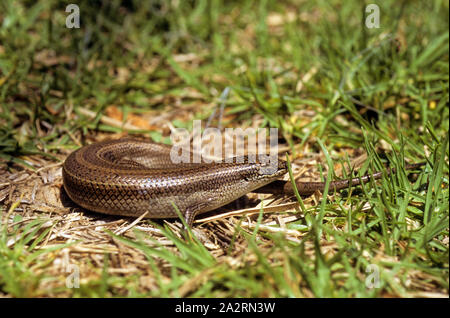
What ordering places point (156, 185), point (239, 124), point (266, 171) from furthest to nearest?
point (239, 124) → point (266, 171) → point (156, 185)

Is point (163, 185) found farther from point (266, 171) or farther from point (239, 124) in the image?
point (239, 124)

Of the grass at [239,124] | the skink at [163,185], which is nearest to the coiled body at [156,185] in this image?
the skink at [163,185]

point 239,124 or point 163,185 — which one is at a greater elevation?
point 239,124

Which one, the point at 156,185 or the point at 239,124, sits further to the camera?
the point at 239,124

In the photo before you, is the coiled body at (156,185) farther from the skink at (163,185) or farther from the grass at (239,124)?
the grass at (239,124)

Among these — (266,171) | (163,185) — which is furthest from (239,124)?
(163,185)

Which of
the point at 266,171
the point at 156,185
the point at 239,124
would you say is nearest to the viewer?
the point at 156,185

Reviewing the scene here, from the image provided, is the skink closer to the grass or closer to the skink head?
the skink head
